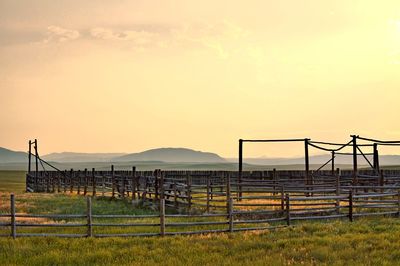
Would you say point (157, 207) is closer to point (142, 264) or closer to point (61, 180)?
point (142, 264)

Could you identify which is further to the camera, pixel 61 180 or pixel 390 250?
pixel 61 180

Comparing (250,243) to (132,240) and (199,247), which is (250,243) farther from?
(132,240)

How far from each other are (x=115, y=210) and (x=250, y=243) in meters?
13.0

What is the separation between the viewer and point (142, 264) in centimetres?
1291

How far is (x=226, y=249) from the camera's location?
48.0ft

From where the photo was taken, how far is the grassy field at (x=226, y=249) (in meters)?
Result: 13.3

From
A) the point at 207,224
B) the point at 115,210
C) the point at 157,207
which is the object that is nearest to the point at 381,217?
the point at 207,224

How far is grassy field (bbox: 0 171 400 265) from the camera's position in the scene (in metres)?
13.3

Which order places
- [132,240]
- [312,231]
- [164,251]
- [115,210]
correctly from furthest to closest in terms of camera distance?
[115,210]
[312,231]
[132,240]
[164,251]

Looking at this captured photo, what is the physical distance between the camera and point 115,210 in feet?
88.8

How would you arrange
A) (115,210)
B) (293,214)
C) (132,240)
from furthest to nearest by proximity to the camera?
(115,210)
(293,214)
(132,240)

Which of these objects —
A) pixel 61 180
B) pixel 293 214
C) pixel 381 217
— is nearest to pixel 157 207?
pixel 293 214

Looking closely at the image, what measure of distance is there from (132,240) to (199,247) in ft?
7.03

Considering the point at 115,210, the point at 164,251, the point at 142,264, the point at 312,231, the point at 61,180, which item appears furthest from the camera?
the point at 61,180
